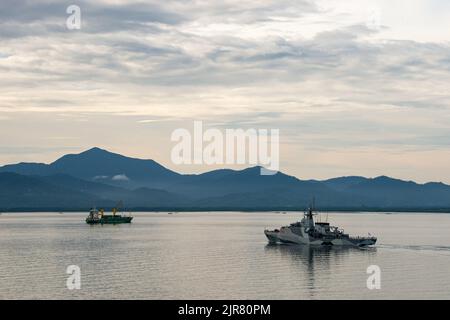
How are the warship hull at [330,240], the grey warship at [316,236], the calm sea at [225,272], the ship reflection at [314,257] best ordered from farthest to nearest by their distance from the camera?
the grey warship at [316,236]
the warship hull at [330,240]
the ship reflection at [314,257]
the calm sea at [225,272]

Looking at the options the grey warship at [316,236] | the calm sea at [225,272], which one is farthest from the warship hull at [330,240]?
the calm sea at [225,272]

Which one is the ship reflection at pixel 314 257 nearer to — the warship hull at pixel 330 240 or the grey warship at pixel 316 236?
the warship hull at pixel 330 240

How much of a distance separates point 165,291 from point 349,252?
70.3 metres

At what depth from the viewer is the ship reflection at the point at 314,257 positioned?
110062 mm

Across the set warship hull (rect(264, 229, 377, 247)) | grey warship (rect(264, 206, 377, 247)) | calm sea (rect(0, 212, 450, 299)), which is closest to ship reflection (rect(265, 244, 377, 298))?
calm sea (rect(0, 212, 450, 299))

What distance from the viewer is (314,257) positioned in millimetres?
140000

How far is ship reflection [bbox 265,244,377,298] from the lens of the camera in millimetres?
110062

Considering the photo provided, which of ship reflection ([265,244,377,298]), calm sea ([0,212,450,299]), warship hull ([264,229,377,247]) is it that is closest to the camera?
calm sea ([0,212,450,299])

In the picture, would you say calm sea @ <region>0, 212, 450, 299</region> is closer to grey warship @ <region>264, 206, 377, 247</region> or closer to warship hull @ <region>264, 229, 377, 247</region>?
warship hull @ <region>264, 229, 377, 247</region>

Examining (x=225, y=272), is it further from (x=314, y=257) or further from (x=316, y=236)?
(x=316, y=236)

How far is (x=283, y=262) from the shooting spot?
429 feet

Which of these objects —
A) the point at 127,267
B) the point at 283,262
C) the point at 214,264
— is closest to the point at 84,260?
the point at 127,267
